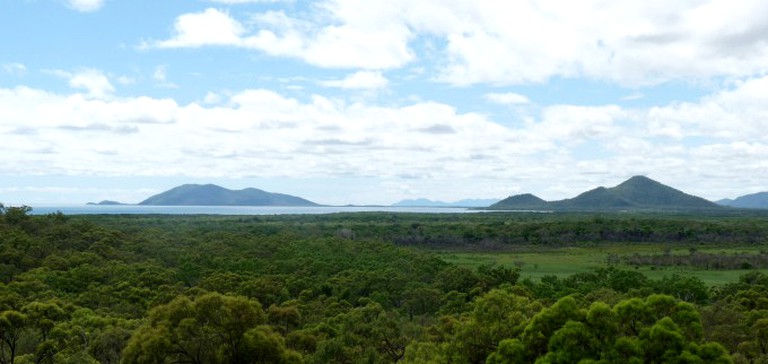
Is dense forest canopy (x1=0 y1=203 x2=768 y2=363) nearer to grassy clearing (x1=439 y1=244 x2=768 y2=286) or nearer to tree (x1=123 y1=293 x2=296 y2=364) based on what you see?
tree (x1=123 y1=293 x2=296 y2=364)

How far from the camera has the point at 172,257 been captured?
8181 cm

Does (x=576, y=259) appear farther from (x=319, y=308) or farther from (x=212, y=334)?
(x=212, y=334)

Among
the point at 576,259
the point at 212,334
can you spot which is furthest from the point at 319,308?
the point at 576,259

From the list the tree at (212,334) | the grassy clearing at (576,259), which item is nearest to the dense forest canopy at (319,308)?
the tree at (212,334)

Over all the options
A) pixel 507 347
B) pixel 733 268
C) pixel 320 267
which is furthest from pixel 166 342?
pixel 733 268

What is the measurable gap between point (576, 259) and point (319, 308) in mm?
73830

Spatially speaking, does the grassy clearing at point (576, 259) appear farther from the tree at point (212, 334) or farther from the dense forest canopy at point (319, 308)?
the tree at point (212, 334)

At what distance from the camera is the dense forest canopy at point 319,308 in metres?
23.8

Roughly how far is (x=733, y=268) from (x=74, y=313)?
91224mm

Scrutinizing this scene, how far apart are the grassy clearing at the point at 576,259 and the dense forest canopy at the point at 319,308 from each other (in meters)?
18.0

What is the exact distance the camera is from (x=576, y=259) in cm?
11212

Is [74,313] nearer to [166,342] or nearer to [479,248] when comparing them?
[166,342]

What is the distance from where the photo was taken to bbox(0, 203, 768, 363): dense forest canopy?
23750 millimetres

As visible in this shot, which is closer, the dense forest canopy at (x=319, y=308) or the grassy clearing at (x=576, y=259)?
the dense forest canopy at (x=319, y=308)
